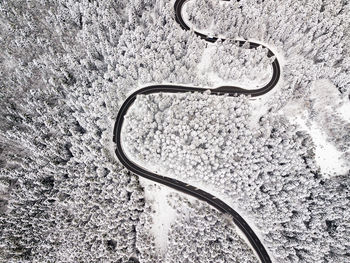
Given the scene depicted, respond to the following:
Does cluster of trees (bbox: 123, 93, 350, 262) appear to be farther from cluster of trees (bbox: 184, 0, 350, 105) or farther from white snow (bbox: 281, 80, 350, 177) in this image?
cluster of trees (bbox: 184, 0, 350, 105)

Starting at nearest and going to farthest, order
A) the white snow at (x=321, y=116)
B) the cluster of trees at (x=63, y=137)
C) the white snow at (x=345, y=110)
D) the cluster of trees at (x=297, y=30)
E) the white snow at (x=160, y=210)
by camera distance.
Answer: the white snow at (x=160, y=210)
the cluster of trees at (x=63, y=137)
the white snow at (x=321, y=116)
the white snow at (x=345, y=110)
the cluster of trees at (x=297, y=30)

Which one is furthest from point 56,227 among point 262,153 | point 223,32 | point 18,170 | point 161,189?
point 223,32

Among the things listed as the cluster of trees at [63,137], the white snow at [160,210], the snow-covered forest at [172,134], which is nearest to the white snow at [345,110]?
the snow-covered forest at [172,134]

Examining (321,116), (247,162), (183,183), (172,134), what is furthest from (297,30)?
(183,183)

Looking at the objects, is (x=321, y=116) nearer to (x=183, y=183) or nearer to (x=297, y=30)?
(x=297, y=30)

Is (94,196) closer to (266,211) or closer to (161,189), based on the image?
(161,189)

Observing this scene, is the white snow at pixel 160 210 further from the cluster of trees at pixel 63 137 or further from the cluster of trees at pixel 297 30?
the cluster of trees at pixel 297 30
